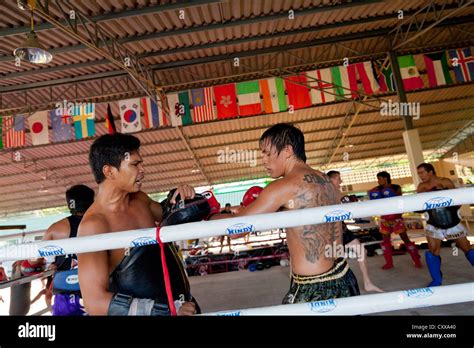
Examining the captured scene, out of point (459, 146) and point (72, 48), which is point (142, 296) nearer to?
point (72, 48)

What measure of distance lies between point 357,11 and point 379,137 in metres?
10.5

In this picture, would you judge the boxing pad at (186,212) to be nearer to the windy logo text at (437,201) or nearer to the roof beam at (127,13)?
the windy logo text at (437,201)

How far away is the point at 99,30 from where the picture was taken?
6582mm

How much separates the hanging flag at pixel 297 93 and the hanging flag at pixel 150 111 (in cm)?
401

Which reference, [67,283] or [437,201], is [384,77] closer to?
[437,201]

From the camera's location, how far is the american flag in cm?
933

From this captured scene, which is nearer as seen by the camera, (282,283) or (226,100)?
(282,283)

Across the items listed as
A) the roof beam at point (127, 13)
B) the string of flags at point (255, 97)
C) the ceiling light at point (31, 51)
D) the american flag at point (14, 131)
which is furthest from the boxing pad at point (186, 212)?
the american flag at point (14, 131)

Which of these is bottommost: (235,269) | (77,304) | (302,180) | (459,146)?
(235,269)

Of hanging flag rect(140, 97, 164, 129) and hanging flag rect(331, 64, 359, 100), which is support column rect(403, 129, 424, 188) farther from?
hanging flag rect(140, 97, 164, 129)

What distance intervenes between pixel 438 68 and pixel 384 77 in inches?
61.0

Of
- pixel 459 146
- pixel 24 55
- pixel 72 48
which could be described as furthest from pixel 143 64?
pixel 459 146

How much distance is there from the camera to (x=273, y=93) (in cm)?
921

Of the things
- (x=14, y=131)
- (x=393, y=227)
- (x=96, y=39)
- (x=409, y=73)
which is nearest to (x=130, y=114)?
(x=96, y=39)
